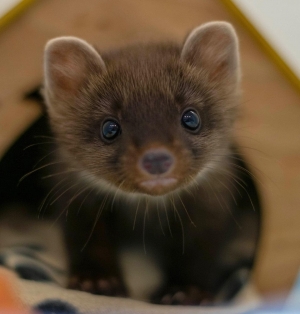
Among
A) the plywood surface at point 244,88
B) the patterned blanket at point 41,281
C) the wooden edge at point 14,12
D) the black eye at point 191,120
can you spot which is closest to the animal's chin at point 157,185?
the black eye at point 191,120

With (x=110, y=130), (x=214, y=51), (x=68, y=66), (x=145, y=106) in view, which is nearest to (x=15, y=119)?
(x=68, y=66)

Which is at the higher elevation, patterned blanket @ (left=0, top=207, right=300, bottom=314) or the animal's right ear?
the animal's right ear

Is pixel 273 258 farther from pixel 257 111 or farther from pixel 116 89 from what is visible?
pixel 116 89

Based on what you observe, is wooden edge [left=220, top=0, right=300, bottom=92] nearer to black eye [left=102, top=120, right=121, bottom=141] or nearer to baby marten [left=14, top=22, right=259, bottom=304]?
baby marten [left=14, top=22, right=259, bottom=304]

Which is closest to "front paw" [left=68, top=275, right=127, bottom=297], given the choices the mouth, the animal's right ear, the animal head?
the animal head

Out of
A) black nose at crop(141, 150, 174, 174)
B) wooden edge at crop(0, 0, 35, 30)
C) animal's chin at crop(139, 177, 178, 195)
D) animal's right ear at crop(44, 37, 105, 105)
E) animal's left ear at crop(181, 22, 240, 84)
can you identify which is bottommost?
animal's chin at crop(139, 177, 178, 195)

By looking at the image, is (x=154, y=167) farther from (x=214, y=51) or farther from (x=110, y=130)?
(x=214, y=51)

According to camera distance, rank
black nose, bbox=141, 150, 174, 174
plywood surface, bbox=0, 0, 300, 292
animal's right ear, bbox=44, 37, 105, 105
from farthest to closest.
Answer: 1. plywood surface, bbox=0, 0, 300, 292
2. animal's right ear, bbox=44, 37, 105, 105
3. black nose, bbox=141, 150, 174, 174

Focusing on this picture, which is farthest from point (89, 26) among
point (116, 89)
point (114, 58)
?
point (116, 89)
